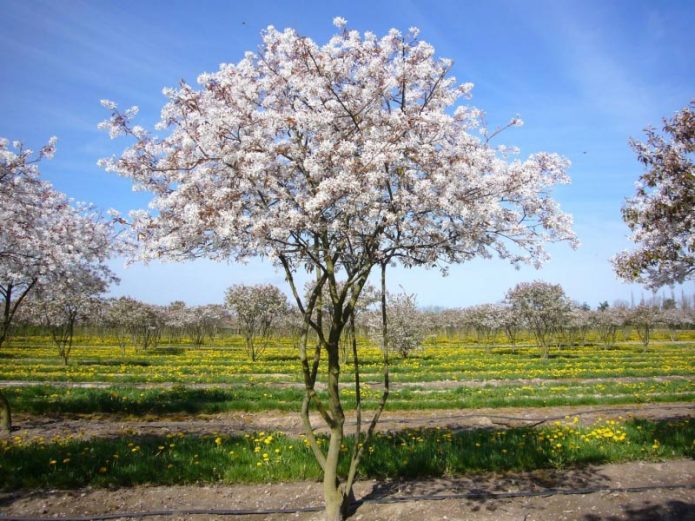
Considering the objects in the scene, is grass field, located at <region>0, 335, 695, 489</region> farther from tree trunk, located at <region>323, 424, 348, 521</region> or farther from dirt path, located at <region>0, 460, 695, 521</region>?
tree trunk, located at <region>323, 424, 348, 521</region>

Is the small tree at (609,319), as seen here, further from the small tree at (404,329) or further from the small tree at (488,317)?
the small tree at (404,329)

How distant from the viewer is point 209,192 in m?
6.03

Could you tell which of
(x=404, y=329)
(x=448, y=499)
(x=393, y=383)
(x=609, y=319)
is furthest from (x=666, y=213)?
(x=609, y=319)

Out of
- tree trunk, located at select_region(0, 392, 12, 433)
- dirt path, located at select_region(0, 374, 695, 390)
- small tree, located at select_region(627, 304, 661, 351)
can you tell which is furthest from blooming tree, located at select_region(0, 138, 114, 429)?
small tree, located at select_region(627, 304, 661, 351)

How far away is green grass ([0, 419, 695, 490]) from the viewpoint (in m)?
7.68

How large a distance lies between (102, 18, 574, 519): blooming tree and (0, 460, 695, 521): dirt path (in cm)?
114

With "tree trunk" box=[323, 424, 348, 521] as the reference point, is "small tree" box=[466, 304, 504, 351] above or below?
above

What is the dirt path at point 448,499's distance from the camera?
6598 millimetres

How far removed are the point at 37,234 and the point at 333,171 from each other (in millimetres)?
9199

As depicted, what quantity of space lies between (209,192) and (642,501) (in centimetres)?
749

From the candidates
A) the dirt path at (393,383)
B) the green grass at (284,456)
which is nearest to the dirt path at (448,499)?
the green grass at (284,456)

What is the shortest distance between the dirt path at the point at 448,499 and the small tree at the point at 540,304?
34168 mm

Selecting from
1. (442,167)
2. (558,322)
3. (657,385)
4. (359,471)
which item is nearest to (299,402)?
(359,471)

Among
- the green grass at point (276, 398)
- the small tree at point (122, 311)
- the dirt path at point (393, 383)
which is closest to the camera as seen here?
the green grass at point (276, 398)
